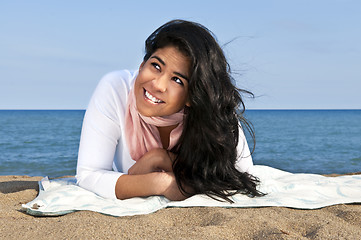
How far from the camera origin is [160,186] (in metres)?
2.70

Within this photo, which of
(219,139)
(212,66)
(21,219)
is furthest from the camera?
(219,139)

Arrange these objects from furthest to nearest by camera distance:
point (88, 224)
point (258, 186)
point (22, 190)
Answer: point (22, 190), point (258, 186), point (88, 224)

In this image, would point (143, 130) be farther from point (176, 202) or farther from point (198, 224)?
point (198, 224)

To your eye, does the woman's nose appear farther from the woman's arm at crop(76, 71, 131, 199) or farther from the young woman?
the woman's arm at crop(76, 71, 131, 199)

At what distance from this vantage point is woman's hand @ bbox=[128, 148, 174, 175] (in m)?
2.81

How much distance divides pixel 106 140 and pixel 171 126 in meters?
0.50

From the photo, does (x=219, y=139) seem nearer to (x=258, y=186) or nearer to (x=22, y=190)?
(x=258, y=186)

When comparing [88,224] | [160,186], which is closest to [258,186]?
[160,186]

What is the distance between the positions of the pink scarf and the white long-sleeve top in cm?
6

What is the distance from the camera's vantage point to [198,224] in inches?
87.9

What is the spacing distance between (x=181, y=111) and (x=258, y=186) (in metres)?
0.89

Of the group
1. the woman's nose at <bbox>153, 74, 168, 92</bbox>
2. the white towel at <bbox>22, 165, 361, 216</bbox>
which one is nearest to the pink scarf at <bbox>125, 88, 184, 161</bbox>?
the woman's nose at <bbox>153, 74, 168, 92</bbox>

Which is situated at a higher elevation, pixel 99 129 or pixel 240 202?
pixel 99 129

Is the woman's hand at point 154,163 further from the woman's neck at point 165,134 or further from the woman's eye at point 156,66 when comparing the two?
the woman's eye at point 156,66
